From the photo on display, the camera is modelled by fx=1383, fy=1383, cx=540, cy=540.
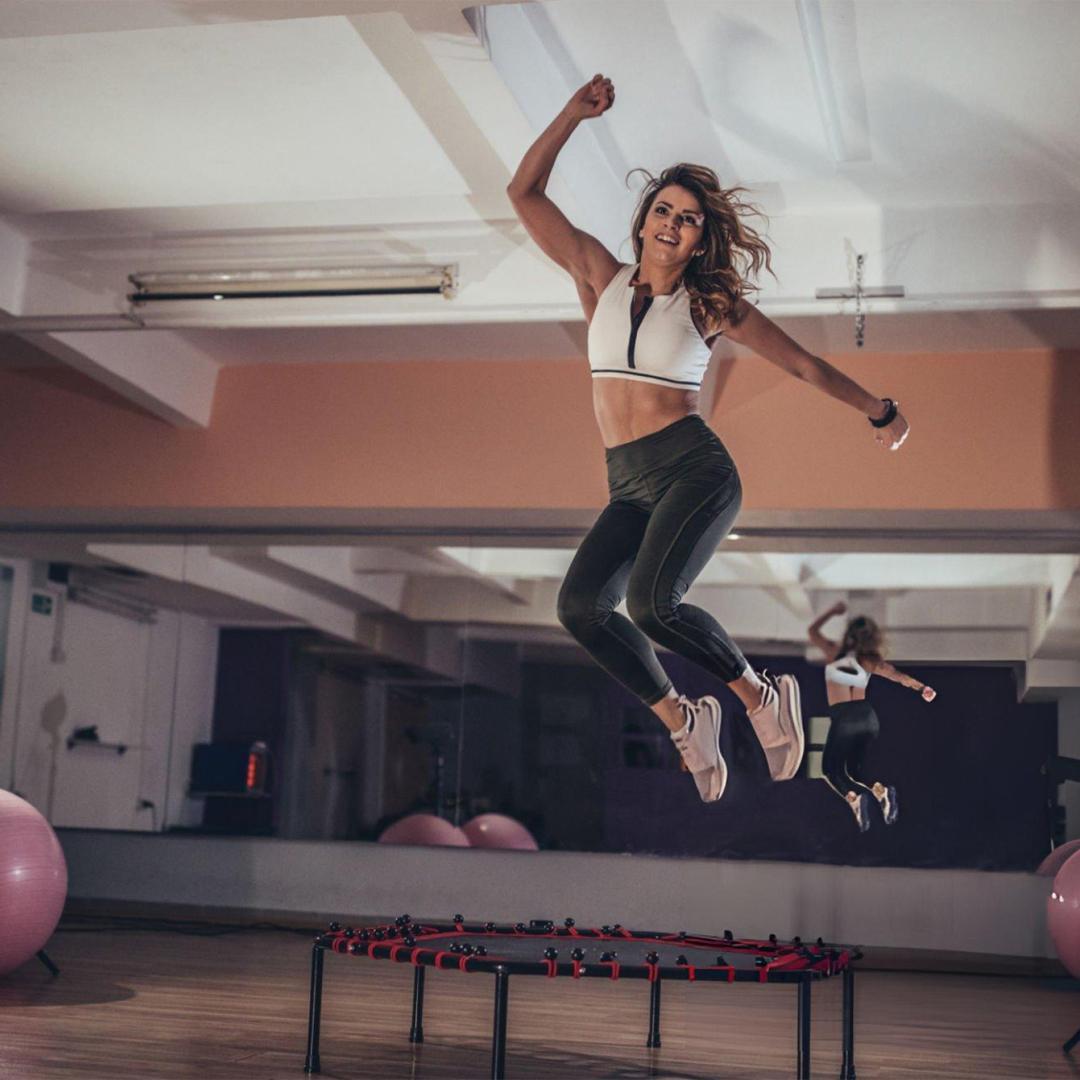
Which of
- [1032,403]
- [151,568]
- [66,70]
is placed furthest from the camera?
[151,568]

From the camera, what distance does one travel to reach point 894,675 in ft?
21.9

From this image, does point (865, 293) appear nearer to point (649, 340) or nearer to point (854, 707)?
point (854, 707)

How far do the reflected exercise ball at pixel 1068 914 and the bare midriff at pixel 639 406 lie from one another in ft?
9.16

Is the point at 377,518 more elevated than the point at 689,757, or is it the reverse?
the point at 377,518

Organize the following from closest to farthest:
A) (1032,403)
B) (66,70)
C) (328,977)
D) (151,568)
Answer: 1. (66,70)
2. (328,977)
3. (1032,403)
4. (151,568)

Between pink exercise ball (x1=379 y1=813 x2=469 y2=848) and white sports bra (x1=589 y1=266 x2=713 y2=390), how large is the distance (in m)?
4.56

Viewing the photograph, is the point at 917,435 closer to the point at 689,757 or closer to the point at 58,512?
the point at 689,757

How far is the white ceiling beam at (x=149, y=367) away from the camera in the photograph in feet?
20.6

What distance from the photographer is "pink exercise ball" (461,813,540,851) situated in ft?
23.2

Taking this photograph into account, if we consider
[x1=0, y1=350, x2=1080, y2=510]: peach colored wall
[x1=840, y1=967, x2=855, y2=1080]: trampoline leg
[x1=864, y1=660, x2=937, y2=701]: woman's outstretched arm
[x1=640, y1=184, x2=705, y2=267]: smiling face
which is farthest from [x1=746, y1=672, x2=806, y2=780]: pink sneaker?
[x1=864, y1=660, x2=937, y2=701]: woman's outstretched arm

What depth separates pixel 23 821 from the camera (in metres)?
4.87

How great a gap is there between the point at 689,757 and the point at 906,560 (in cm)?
389

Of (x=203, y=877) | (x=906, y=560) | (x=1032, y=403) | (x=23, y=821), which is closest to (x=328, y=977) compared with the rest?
(x=23, y=821)

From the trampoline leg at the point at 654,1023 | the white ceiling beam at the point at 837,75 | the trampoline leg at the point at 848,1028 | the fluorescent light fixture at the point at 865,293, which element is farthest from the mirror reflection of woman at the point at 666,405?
the fluorescent light fixture at the point at 865,293
